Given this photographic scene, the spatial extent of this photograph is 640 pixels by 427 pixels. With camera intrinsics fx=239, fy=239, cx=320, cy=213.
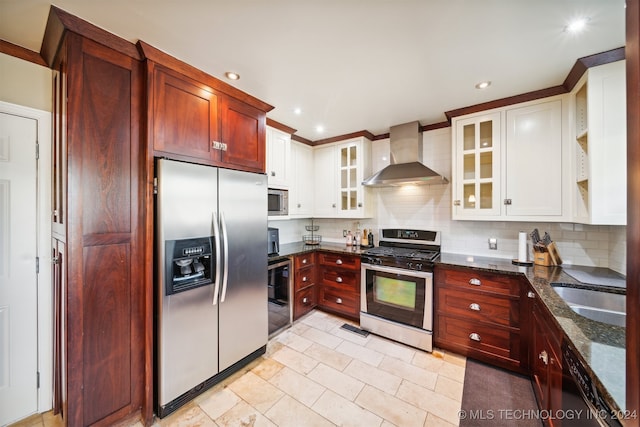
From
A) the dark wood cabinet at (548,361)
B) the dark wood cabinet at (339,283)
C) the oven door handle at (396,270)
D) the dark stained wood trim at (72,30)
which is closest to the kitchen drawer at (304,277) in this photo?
the dark wood cabinet at (339,283)

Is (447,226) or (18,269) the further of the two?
(447,226)

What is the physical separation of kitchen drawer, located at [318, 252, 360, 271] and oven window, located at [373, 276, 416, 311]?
320mm

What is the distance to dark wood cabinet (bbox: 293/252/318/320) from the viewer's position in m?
2.99

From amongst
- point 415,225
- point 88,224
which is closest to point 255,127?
point 88,224

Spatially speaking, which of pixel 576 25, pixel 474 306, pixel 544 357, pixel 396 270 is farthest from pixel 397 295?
pixel 576 25

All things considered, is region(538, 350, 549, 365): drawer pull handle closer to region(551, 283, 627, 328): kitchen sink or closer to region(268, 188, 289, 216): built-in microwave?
region(551, 283, 627, 328): kitchen sink

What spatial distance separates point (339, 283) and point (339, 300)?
220mm

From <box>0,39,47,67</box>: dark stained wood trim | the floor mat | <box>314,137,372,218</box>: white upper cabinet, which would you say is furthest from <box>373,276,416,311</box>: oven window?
<box>0,39,47,67</box>: dark stained wood trim

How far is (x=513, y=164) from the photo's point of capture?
2.34 m

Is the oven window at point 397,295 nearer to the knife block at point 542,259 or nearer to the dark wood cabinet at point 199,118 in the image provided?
the knife block at point 542,259

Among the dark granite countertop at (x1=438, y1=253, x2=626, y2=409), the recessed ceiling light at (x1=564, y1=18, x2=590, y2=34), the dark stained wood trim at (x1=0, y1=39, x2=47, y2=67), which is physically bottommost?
the dark granite countertop at (x1=438, y1=253, x2=626, y2=409)

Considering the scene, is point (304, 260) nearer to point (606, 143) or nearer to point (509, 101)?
point (509, 101)

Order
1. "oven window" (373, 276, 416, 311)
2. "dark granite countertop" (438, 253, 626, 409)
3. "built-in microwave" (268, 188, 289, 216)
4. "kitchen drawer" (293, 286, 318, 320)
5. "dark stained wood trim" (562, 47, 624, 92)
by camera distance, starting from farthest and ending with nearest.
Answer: "kitchen drawer" (293, 286, 318, 320)
"built-in microwave" (268, 188, 289, 216)
"oven window" (373, 276, 416, 311)
"dark stained wood trim" (562, 47, 624, 92)
"dark granite countertop" (438, 253, 626, 409)

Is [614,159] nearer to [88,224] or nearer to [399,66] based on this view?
[399,66]
